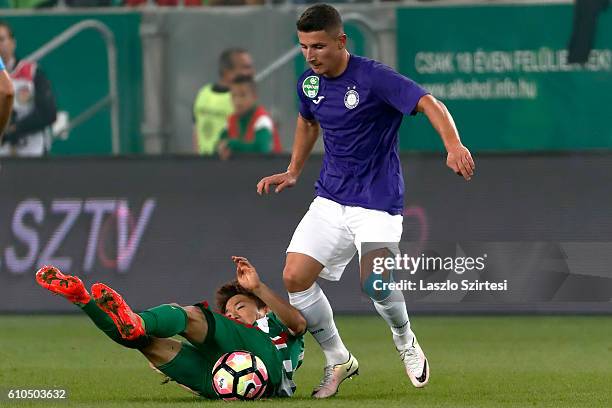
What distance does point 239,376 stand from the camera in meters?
8.68

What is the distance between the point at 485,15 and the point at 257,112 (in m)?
2.19

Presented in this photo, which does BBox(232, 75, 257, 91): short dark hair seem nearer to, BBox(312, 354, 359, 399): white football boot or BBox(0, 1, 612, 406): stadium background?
BBox(0, 1, 612, 406): stadium background

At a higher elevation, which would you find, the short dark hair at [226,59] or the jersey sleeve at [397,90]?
the jersey sleeve at [397,90]

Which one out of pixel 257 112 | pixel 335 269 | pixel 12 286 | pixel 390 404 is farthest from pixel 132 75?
pixel 390 404

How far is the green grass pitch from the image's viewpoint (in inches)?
352

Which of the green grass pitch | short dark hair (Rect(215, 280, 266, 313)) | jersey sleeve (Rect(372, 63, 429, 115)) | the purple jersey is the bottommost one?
the green grass pitch

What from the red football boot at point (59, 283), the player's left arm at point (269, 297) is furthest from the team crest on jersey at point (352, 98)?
the red football boot at point (59, 283)

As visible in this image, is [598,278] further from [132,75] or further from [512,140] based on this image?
[132,75]

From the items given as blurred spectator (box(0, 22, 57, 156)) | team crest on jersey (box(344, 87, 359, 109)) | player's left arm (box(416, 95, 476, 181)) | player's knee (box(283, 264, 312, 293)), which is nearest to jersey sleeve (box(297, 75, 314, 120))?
team crest on jersey (box(344, 87, 359, 109))

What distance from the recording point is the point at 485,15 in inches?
571

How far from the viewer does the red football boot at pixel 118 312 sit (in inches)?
328

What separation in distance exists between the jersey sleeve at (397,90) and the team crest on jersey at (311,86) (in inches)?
14.2

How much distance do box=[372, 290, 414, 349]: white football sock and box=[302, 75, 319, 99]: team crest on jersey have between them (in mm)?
1207

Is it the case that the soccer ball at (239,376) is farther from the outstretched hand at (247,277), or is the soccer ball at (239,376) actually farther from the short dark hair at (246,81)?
the short dark hair at (246,81)
